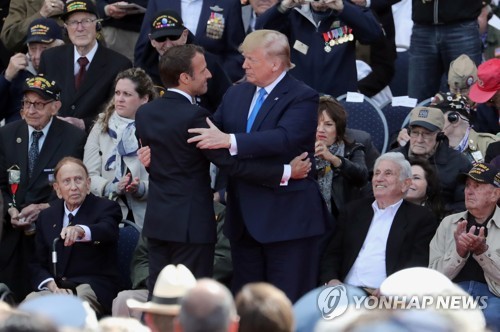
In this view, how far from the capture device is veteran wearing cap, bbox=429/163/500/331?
7.64 m

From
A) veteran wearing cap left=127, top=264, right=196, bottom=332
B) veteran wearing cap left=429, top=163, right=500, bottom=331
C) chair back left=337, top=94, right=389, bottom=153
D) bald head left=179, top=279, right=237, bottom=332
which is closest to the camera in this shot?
bald head left=179, top=279, right=237, bottom=332

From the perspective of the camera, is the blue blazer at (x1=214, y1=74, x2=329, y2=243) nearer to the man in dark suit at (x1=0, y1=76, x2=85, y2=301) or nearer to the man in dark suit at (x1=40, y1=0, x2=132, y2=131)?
the man in dark suit at (x1=0, y1=76, x2=85, y2=301)

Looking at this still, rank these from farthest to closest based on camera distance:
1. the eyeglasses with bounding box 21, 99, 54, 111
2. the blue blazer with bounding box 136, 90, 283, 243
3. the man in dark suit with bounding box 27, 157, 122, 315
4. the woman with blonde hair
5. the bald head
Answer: the eyeglasses with bounding box 21, 99, 54, 111 → the woman with blonde hair → the man in dark suit with bounding box 27, 157, 122, 315 → the blue blazer with bounding box 136, 90, 283, 243 → the bald head

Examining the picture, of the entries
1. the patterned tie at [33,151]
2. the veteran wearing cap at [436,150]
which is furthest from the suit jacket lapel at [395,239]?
the patterned tie at [33,151]

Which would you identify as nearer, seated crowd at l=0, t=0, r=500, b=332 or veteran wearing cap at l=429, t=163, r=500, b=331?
seated crowd at l=0, t=0, r=500, b=332

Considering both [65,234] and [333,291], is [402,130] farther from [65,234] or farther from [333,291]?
[333,291]

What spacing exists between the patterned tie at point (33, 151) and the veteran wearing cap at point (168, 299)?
3853mm

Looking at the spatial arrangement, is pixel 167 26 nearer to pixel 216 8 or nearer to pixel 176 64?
pixel 216 8

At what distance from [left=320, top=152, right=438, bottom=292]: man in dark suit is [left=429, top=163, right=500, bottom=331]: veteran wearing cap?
143 millimetres

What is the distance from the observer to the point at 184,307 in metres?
3.99

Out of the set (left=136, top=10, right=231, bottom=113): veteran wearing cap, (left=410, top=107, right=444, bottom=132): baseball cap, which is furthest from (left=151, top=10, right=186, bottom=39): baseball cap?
(left=410, top=107, right=444, bottom=132): baseball cap

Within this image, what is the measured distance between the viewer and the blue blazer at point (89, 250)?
834 cm

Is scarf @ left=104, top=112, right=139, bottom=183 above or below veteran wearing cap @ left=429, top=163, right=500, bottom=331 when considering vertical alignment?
above

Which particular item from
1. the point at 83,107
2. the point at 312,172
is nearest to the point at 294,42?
the point at 83,107
